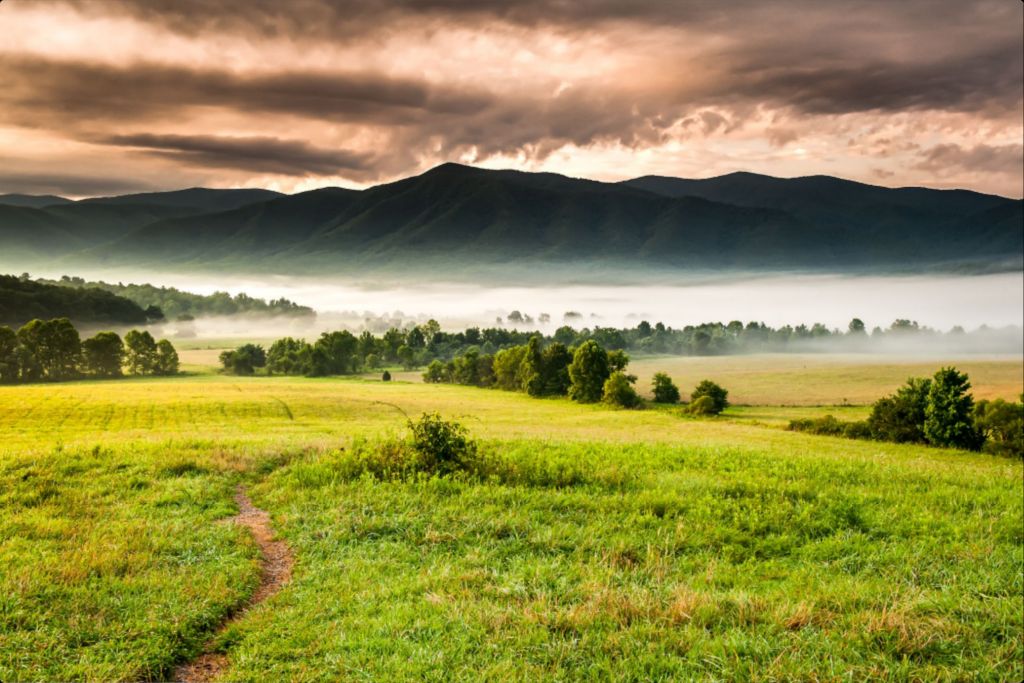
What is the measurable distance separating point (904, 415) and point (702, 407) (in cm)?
2150

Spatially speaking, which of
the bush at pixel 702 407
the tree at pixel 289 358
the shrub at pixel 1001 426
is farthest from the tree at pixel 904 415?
the tree at pixel 289 358

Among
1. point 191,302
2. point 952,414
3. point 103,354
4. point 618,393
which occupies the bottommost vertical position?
point 618,393

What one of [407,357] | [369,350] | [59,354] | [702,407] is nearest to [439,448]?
[59,354]

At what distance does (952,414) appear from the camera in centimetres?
4688

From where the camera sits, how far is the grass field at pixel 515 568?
6.90m

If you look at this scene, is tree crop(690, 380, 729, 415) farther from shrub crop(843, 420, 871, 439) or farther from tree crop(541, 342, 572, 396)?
shrub crop(843, 420, 871, 439)

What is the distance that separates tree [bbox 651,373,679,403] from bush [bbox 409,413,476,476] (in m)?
65.3

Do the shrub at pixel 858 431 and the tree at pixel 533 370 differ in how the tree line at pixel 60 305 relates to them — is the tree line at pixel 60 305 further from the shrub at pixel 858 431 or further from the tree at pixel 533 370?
the shrub at pixel 858 431

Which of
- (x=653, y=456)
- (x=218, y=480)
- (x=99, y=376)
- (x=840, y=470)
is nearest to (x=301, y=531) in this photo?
(x=218, y=480)

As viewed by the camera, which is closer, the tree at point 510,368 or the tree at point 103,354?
the tree at point 103,354

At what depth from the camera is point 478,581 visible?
9430 mm

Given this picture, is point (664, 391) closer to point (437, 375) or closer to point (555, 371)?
point (555, 371)

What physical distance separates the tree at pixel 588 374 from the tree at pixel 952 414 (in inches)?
1410

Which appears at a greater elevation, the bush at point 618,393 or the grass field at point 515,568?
the grass field at point 515,568
